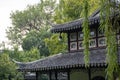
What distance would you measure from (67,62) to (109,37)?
9186mm

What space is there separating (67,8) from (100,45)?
1203 cm

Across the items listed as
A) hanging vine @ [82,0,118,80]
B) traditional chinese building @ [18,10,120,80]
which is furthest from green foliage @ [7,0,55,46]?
hanging vine @ [82,0,118,80]

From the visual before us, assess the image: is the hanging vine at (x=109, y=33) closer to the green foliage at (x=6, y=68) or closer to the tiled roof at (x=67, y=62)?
the tiled roof at (x=67, y=62)

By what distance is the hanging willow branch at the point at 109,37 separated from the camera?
16.0 ft

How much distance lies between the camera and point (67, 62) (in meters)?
14.1

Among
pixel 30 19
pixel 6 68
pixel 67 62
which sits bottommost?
pixel 6 68

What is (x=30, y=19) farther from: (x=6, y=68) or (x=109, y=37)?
(x=109, y=37)

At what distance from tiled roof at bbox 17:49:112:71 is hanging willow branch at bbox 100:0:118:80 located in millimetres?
6717

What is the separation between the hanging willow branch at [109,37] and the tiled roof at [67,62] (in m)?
6.72

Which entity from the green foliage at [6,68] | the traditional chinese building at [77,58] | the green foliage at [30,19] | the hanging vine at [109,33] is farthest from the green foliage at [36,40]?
the hanging vine at [109,33]

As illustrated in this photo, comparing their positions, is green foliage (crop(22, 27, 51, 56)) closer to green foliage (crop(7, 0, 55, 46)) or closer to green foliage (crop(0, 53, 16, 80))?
green foliage (crop(7, 0, 55, 46))

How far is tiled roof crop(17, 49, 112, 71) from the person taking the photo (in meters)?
12.6

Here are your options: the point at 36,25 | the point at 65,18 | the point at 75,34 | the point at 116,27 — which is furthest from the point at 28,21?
the point at 116,27

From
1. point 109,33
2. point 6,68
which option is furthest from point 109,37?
point 6,68
